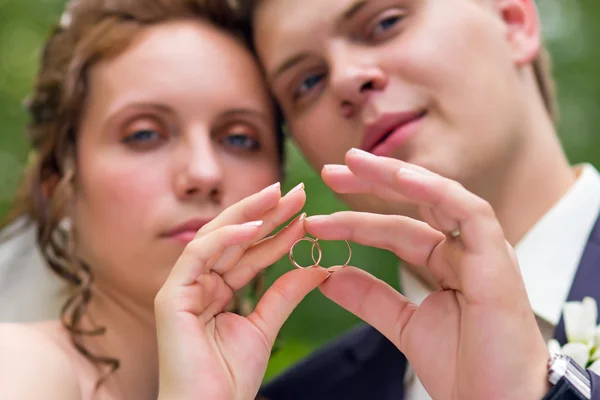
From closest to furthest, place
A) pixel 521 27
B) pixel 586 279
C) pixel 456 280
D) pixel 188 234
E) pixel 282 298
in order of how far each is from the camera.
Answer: pixel 456 280, pixel 282 298, pixel 586 279, pixel 188 234, pixel 521 27

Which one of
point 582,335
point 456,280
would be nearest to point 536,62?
point 582,335

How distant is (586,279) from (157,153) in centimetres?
100

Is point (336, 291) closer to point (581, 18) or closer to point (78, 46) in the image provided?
point (78, 46)

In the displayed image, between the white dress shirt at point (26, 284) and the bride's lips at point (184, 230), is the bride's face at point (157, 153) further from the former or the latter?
the white dress shirt at point (26, 284)

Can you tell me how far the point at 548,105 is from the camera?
1.80m

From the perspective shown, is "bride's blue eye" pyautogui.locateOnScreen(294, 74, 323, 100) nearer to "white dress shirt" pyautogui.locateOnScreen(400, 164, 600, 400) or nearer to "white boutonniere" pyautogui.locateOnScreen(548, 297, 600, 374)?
"white dress shirt" pyautogui.locateOnScreen(400, 164, 600, 400)

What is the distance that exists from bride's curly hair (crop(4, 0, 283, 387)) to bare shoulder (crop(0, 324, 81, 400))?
207mm

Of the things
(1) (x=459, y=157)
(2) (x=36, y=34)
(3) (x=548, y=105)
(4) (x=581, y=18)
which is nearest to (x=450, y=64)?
(1) (x=459, y=157)

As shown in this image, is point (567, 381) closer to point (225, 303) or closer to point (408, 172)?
point (408, 172)

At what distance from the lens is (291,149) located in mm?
2896

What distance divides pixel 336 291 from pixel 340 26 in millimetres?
689

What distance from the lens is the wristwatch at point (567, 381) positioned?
94 centimetres

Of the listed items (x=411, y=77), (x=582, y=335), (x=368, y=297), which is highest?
(x=411, y=77)

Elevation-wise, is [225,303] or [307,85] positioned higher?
[307,85]
